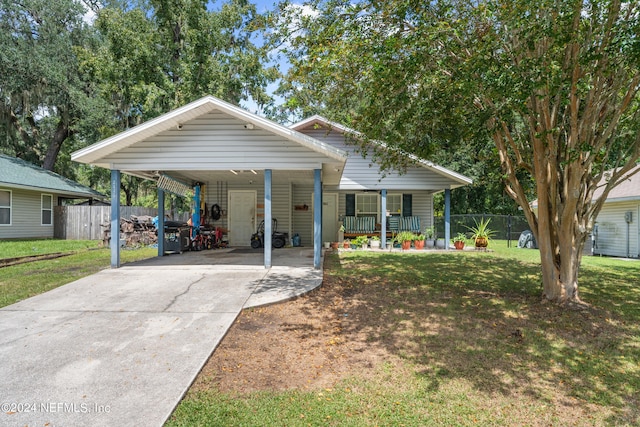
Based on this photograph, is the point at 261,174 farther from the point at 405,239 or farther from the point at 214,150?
the point at 405,239

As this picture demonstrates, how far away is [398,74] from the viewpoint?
229 inches

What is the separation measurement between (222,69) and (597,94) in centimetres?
1845

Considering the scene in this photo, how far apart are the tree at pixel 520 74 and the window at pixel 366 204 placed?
8600 mm

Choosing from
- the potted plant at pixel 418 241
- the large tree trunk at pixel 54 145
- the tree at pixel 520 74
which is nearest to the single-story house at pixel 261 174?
the potted plant at pixel 418 241

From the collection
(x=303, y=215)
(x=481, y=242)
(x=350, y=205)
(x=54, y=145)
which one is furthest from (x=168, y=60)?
(x=481, y=242)

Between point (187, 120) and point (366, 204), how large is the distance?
920 cm

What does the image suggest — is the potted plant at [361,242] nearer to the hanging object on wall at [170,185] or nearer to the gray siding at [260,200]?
the gray siding at [260,200]

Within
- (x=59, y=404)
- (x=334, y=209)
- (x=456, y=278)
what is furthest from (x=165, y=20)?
(x=59, y=404)

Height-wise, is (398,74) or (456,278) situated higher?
(398,74)

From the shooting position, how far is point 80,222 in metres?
17.6

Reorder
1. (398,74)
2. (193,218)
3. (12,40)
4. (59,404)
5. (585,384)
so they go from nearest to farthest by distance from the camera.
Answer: (59,404) < (585,384) < (398,74) < (193,218) < (12,40)

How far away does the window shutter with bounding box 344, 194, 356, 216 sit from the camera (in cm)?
1545

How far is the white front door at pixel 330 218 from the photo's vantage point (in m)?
15.5

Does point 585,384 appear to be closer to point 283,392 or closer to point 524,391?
point 524,391
